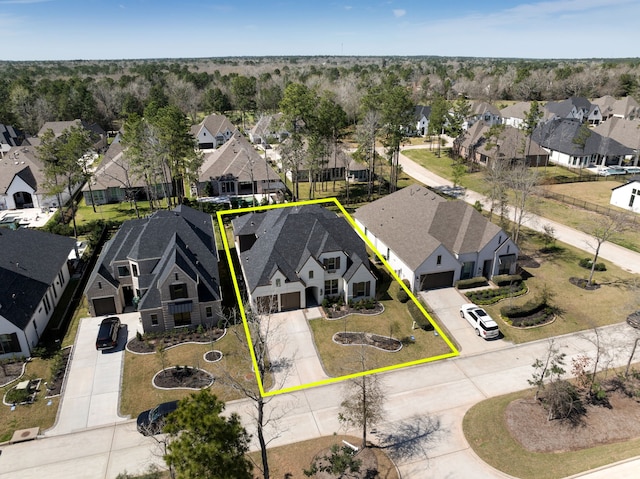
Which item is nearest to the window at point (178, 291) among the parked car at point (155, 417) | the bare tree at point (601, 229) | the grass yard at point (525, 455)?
the parked car at point (155, 417)

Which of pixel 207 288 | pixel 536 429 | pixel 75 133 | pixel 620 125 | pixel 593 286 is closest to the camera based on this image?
pixel 536 429

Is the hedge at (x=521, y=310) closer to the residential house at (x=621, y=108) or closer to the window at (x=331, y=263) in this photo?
the window at (x=331, y=263)

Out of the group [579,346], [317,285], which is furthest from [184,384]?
[579,346]

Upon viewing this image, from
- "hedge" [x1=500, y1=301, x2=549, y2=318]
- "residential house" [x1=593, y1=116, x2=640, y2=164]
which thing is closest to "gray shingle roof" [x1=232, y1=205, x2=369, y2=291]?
"hedge" [x1=500, y1=301, x2=549, y2=318]

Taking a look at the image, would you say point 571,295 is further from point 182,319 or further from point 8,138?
point 8,138

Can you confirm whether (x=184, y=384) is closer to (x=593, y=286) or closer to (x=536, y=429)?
(x=536, y=429)

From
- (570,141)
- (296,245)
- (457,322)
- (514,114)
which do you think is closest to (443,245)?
(457,322)
